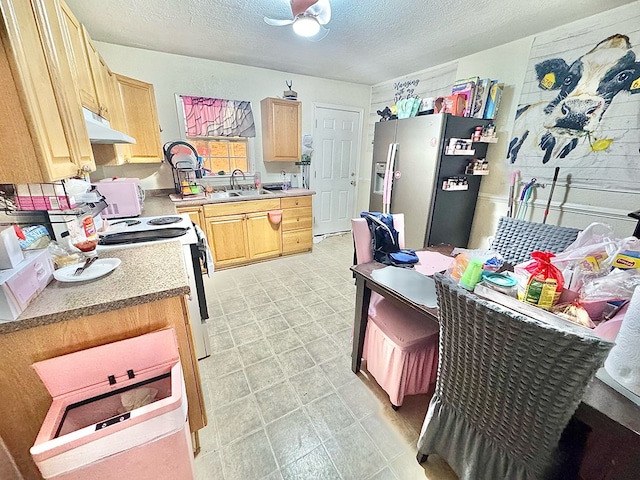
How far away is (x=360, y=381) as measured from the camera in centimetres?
171

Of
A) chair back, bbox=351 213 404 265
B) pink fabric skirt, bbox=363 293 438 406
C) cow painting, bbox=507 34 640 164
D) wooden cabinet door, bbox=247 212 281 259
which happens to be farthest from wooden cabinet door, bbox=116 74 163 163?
cow painting, bbox=507 34 640 164

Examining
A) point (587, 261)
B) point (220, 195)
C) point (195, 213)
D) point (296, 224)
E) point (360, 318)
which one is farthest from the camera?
point (296, 224)

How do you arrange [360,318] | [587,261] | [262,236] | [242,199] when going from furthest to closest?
[262,236] → [242,199] → [360,318] → [587,261]

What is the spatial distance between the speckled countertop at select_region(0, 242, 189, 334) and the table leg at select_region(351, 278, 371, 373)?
0.92 metres

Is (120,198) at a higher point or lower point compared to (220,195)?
higher

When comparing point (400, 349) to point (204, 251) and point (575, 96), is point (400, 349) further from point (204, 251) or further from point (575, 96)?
point (575, 96)

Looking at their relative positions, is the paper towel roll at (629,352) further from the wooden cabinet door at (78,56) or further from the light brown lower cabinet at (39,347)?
the wooden cabinet door at (78,56)

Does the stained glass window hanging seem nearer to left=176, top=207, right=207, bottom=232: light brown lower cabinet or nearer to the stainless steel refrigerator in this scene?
left=176, top=207, right=207, bottom=232: light brown lower cabinet

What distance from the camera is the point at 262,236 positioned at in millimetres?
3402

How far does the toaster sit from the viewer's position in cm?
214

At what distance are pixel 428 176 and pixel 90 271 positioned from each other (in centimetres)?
274

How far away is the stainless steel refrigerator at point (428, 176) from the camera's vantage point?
2.62m

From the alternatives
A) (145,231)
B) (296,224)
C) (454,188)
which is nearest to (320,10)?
(145,231)

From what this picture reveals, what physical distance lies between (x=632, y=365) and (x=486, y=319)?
1.08ft
